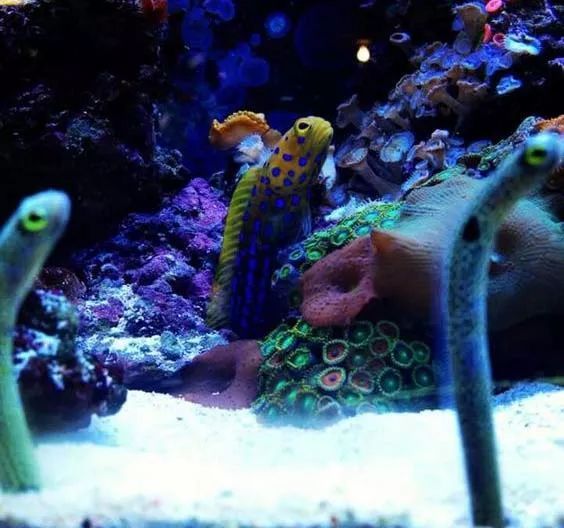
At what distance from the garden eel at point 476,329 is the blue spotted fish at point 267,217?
3.38 metres

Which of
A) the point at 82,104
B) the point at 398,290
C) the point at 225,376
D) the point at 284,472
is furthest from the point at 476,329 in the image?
the point at 82,104

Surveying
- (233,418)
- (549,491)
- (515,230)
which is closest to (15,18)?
(233,418)

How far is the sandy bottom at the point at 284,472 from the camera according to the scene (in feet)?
5.11

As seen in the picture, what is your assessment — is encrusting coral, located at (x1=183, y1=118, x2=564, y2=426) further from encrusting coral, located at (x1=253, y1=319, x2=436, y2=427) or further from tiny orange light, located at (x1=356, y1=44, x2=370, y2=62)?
tiny orange light, located at (x1=356, y1=44, x2=370, y2=62)

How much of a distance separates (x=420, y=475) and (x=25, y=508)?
3.75ft

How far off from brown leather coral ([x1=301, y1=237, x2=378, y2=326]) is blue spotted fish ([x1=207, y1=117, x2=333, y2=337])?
102 cm

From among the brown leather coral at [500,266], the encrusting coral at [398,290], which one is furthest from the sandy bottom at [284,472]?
the brown leather coral at [500,266]

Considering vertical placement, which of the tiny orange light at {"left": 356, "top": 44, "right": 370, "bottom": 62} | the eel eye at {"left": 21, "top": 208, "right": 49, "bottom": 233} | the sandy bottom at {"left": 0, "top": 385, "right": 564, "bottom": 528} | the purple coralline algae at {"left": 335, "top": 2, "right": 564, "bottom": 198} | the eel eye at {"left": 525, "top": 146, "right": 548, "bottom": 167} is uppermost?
the tiny orange light at {"left": 356, "top": 44, "right": 370, "bottom": 62}

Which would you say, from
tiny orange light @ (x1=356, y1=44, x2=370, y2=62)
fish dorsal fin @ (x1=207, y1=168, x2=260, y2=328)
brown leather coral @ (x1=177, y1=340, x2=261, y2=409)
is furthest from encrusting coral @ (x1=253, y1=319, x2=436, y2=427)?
tiny orange light @ (x1=356, y1=44, x2=370, y2=62)

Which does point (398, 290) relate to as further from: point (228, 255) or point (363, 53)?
point (363, 53)

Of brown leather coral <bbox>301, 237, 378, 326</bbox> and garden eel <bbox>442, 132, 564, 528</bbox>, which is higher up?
brown leather coral <bbox>301, 237, 378, 326</bbox>

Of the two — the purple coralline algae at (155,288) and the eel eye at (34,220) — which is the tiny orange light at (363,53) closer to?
the purple coralline algae at (155,288)

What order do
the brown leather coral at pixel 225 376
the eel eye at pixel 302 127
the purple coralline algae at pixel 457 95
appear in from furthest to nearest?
the purple coralline algae at pixel 457 95, the eel eye at pixel 302 127, the brown leather coral at pixel 225 376

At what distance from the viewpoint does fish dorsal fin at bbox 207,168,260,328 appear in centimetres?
493
